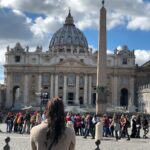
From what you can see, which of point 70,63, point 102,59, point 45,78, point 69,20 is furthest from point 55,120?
point 69,20

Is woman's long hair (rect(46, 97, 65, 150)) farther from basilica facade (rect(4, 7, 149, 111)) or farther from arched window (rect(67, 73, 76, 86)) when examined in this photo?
arched window (rect(67, 73, 76, 86))

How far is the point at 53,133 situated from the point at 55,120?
126 millimetres

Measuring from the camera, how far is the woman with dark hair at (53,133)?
173 inches

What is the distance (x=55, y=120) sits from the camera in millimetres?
4398

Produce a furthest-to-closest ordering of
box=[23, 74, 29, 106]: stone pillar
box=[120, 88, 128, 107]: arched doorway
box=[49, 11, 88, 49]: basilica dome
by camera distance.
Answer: box=[49, 11, 88, 49]: basilica dome
box=[120, 88, 128, 107]: arched doorway
box=[23, 74, 29, 106]: stone pillar

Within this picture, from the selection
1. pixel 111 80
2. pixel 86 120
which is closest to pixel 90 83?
pixel 111 80

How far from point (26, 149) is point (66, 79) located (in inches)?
2933

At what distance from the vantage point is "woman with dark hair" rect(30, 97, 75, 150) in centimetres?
438

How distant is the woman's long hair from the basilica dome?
11137cm

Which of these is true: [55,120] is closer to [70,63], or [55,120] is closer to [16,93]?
[70,63]

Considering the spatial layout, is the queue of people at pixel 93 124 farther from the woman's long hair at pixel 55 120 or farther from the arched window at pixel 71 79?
the arched window at pixel 71 79

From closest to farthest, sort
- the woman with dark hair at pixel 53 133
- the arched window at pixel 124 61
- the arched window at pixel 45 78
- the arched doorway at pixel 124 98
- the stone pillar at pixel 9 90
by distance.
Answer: the woman with dark hair at pixel 53 133
the stone pillar at pixel 9 90
the arched window at pixel 45 78
the arched window at pixel 124 61
the arched doorway at pixel 124 98

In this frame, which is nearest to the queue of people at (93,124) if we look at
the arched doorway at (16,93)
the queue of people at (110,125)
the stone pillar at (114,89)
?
the queue of people at (110,125)

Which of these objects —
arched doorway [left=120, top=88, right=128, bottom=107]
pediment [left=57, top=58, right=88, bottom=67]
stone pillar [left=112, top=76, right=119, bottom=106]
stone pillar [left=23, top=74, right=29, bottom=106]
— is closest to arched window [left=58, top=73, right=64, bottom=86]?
pediment [left=57, top=58, right=88, bottom=67]
